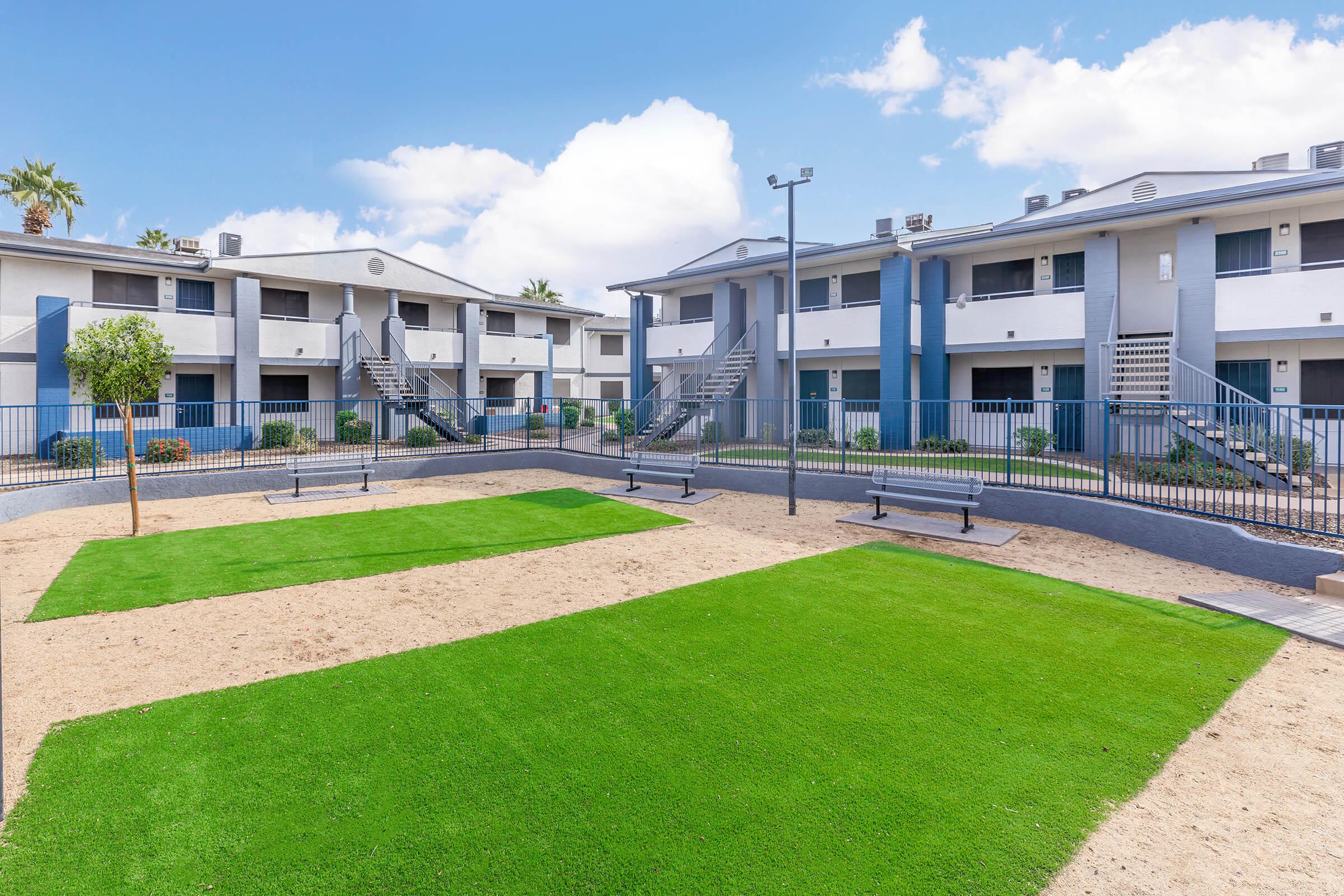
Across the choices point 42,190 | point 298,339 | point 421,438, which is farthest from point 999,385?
point 42,190

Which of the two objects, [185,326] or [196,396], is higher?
[185,326]

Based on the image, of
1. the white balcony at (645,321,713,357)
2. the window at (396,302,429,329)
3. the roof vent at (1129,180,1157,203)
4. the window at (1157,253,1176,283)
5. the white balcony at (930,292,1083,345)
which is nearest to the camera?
the window at (1157,253,1176,283)

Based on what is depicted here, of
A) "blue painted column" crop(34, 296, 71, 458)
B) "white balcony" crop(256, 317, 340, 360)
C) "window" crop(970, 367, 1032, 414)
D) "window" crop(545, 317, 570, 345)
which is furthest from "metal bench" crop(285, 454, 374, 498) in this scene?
"window" crop(545, 317, 570, 345)

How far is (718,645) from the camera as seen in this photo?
667 cm

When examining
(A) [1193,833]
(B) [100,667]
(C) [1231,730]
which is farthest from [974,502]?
(B) [100,667]

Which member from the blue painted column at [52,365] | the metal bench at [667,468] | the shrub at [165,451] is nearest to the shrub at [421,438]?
the shrub at [165,451]

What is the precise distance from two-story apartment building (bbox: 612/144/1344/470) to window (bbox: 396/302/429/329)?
445 inches

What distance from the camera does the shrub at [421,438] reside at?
2633 cm

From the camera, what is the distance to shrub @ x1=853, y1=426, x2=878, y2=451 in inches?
830

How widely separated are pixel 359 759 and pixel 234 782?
2.40 feet

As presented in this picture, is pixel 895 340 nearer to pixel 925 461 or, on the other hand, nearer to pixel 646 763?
pixel 925 461

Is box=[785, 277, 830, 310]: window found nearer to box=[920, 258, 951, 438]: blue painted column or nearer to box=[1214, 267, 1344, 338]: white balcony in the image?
box=[920, 258, 951, 438]: blue painted column

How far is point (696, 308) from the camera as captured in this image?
31516 millimetres

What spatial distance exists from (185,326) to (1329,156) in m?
39.2
